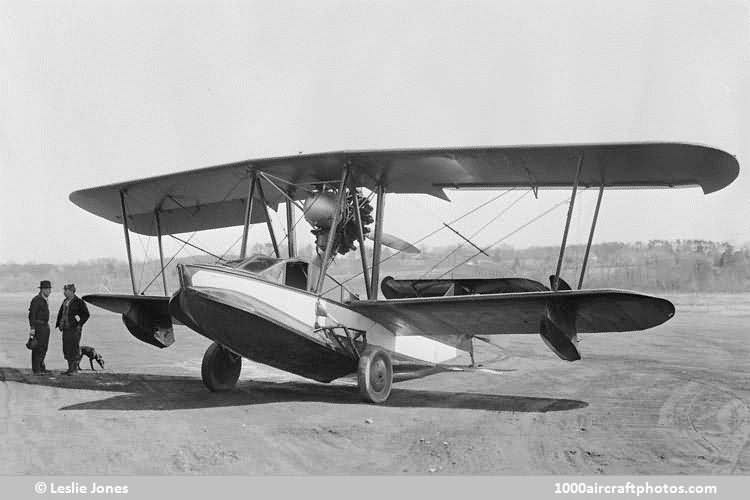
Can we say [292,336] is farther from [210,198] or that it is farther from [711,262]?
[711,262]

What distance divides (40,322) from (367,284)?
6.09 metres

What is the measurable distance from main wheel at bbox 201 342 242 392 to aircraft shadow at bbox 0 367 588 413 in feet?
0.57

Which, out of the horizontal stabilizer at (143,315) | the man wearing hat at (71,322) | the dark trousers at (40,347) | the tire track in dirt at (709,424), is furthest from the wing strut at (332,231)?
the dark trousers at (40,347)

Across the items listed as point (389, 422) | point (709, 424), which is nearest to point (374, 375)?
point (389, 422)

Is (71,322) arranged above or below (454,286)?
below

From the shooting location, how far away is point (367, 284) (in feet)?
41.0

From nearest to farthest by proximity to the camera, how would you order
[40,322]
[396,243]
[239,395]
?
[239,395]
[40,322]
[396,243]

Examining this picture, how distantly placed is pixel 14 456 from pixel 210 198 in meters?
8.35

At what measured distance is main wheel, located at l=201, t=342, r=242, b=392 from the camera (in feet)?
37.6

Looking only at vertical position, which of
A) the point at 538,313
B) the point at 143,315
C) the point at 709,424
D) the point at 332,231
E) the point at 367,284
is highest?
the point at 332,231

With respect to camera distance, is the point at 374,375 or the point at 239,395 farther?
the point at 239,395

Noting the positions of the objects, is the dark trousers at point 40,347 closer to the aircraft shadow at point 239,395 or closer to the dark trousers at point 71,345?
the aircraft shadow at point 239,395

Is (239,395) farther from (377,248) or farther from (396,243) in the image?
(396,243)

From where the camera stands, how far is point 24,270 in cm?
9188
